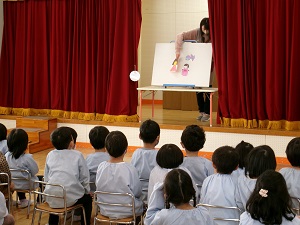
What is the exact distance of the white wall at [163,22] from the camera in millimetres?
10273

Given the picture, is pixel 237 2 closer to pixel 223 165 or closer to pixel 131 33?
pixel 131 33

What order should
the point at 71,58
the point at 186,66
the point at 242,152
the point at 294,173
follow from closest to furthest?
the point at 294,173 < the point at 242,152 < the point at 186,66 < the point at 71,58

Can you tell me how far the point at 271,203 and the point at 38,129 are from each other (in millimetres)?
5800

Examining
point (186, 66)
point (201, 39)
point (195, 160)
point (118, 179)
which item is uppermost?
point (201, 39)

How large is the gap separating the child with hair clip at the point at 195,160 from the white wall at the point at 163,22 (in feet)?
22.0

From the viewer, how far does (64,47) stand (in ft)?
26.2

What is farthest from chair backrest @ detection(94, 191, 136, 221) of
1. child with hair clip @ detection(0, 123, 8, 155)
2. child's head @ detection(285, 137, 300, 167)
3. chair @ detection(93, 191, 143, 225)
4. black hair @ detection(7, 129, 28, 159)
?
child with hair clip @ detection(0, 123, 8, 155)

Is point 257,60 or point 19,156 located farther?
point 257,60

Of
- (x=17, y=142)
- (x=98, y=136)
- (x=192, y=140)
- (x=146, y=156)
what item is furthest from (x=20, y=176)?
(x=192, y=140)

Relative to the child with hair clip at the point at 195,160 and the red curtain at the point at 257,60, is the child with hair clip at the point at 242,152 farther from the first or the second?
the red curtain at the point at 257,60

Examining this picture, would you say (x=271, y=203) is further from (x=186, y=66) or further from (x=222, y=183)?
(x=186, y=66)

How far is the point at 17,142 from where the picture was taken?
423 cm

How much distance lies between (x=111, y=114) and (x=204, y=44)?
1.84 m

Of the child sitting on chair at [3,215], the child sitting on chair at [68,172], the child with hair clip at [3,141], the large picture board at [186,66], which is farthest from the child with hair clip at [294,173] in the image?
the large picture board at [186,66]
